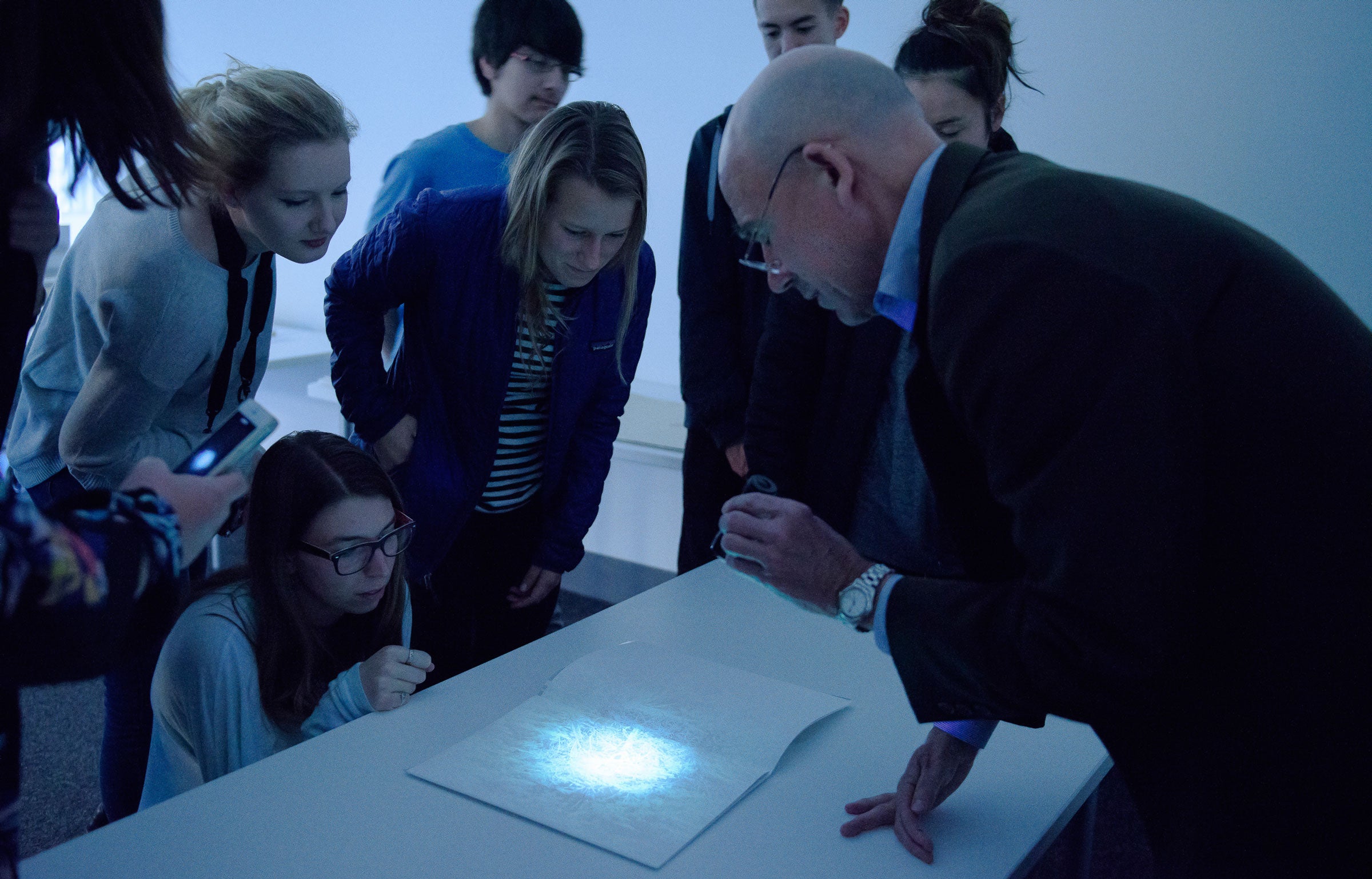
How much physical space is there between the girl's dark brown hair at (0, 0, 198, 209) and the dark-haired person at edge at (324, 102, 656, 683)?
0.87 m

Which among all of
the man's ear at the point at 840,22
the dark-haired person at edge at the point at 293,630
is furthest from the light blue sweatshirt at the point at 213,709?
the man's ear at the point at 840,22

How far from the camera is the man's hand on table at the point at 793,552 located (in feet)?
2.96

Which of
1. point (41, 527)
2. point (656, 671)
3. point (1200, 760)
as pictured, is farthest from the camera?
point (656, 671)

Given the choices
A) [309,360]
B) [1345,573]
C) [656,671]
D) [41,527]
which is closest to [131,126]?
[41,527]

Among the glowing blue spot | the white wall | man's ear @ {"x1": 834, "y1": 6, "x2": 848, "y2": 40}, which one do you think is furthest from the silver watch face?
the white wall

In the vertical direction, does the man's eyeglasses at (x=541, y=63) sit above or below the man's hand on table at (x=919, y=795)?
above

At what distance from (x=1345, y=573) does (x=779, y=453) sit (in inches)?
43.9

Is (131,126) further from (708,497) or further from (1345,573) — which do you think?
(708,497)

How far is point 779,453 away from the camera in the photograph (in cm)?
179

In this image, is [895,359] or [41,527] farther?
[895,359]

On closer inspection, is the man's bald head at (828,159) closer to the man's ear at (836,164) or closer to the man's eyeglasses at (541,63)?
the man's ear at (836,164)

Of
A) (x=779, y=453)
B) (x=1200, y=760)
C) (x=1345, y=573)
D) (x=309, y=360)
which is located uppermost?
(x=1345, y=573)

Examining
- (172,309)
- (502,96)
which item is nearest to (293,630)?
(172,309)

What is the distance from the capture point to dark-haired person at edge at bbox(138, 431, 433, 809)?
130 cm
